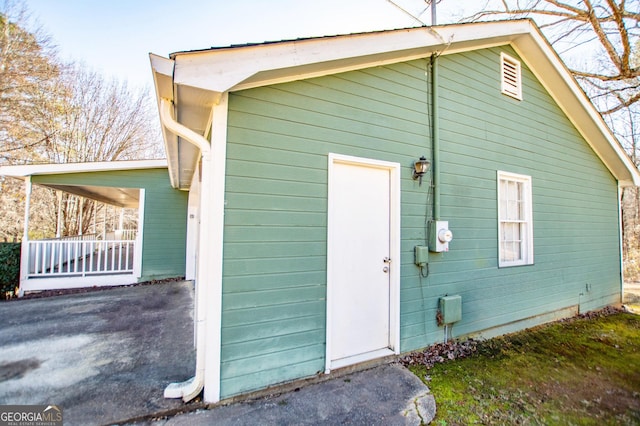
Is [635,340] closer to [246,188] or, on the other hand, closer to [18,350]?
[246,188]

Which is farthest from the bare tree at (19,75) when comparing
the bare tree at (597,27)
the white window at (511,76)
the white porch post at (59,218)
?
the bare tree at (597,27)

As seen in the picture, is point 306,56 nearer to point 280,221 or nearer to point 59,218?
point 280,221

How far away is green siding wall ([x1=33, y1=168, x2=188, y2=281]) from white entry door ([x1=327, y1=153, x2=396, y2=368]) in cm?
545

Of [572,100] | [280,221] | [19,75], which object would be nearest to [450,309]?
[280,221]

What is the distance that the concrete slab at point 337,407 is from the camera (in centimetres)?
199

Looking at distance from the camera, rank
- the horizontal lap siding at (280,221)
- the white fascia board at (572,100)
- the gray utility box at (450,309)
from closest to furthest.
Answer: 1. the horizontal lap siding at (280,221)
2. the gray utility box at (450,309)
3. the white fascia board at (572,100)

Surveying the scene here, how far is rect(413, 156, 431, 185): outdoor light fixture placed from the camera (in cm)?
310

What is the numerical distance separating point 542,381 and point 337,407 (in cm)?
224

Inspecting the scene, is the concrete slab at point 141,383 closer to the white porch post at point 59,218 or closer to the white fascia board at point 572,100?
the white fascia board at point 572,100

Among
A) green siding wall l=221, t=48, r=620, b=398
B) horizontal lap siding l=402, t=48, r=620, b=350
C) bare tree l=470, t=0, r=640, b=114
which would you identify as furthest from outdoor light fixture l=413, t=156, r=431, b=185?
bare tree l=470, t=0, r=640, b=114

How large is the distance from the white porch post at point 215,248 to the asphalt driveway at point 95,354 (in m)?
0.37

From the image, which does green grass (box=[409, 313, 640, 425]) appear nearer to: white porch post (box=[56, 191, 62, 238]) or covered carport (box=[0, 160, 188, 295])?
covered carport (box=[0, 160, 188, 295])

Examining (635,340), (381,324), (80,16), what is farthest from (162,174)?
(635,340)

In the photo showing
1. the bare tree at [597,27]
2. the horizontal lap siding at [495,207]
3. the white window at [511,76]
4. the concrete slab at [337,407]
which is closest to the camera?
the concrete slab at [337,407]
